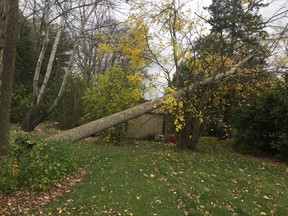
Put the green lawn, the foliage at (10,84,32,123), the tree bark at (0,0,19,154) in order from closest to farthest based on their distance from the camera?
the green lawn
the tree bark at (0,0,19,154)
the foliage at (10,84,32,123)

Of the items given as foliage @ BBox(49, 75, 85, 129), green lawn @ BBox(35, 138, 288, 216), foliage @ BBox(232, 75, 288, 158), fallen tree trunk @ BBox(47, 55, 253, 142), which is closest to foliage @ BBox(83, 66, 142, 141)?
fallen tree trunk @ BBox(47, 55, 253, 142)

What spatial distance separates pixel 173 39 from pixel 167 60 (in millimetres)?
771

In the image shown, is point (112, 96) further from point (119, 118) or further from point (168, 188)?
point (168, 188)

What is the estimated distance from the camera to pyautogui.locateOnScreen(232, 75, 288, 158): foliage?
1096 centimetres

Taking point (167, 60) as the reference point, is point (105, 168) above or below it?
below

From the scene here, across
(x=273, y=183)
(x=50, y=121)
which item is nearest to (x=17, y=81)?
(x=50, y=121)

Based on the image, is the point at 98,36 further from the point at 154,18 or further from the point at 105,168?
the point at 105,168

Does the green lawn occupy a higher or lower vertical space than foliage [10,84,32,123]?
lower

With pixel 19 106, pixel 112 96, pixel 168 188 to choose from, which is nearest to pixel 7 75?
pixel 112 96

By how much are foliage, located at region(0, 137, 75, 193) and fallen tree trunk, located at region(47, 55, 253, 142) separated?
1298 millimetres

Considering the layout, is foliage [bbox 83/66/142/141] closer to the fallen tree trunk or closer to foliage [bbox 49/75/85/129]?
the fallen tree trunk

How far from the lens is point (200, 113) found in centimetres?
991

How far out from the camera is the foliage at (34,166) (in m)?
5.27

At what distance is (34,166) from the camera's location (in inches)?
214
